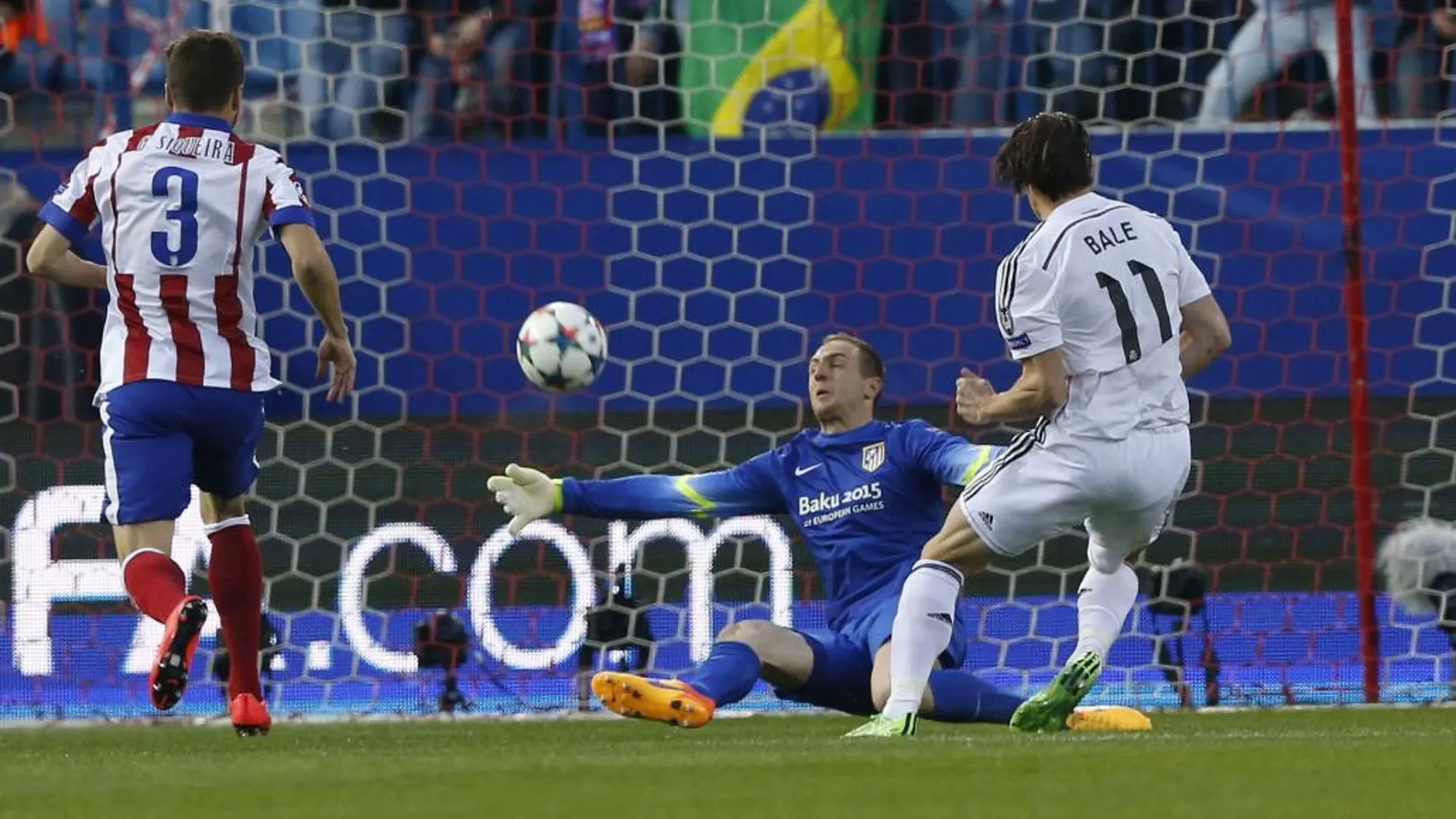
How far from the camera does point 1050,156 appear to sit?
5.96m

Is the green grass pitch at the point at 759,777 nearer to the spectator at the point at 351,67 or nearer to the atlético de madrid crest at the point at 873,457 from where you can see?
the atlético de madrid crest at the point at 873,457

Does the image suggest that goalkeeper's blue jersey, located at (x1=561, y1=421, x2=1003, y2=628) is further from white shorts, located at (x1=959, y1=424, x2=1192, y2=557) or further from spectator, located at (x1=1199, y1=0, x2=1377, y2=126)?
spectator, located at (x1=1199, y1=0, x2=1377, y2=126)

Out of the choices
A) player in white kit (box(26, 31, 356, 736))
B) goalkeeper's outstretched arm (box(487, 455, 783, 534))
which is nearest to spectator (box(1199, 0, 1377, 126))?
goalkeeper's outstretched arm (box(487, 455, 783, 534))

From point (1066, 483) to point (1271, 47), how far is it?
11.8 ft

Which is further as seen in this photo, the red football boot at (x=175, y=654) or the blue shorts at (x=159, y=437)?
the blue shorts at (x=159, y=437)

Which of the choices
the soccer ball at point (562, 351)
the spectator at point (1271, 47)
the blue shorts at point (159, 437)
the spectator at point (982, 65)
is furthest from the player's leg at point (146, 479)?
the spectator at point (1271, 47)

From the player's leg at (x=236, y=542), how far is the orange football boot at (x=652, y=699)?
3.23ft

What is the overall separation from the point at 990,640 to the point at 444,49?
3.01 meters

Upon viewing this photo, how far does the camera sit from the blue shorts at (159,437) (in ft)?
20.0

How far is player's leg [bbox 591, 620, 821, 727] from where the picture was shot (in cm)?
590

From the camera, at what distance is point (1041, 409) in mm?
5879

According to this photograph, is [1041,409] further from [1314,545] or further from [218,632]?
[218,632]

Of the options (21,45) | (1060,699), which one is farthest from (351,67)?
(1060,699)

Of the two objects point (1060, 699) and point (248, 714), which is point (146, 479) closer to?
point (248, 714)
